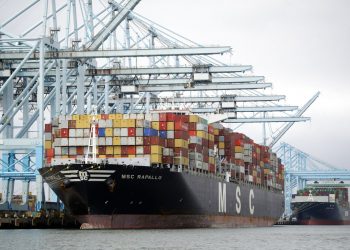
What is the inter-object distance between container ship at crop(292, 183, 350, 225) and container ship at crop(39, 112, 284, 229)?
2390 inches

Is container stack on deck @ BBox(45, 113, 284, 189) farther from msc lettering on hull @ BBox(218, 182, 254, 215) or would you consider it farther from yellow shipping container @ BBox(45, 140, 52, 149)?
msc lettering on hull @ BBox(218, 182, 254, 215)

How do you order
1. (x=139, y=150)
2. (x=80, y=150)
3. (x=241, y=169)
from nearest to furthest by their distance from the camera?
(x=139, y=150) → (x=80, y=150) → (x=241, y=169)

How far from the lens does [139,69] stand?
242 feet

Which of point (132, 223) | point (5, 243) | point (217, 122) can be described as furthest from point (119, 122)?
point (217, 122)

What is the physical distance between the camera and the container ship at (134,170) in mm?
57094

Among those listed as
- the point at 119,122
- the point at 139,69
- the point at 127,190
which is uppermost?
the point at 139,69

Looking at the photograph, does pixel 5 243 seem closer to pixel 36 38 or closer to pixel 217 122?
pixel 36 38

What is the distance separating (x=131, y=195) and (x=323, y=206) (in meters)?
75.4

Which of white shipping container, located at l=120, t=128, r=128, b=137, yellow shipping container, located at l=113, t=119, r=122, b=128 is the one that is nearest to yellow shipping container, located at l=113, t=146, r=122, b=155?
white shipping container, located at l=120, t=128, r=128, b=137

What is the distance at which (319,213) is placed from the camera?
129 meters

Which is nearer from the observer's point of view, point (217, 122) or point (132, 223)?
point (132, 223)

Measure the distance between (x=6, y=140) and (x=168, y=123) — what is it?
14.0m

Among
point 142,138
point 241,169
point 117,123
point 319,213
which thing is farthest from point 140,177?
point 319,213

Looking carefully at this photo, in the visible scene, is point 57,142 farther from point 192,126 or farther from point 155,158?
point 192,126
